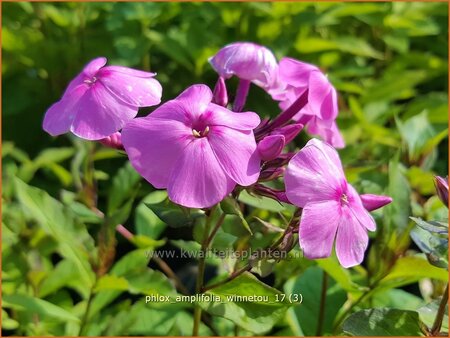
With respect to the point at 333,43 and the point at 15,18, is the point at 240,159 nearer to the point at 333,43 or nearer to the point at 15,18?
the point at 333,43

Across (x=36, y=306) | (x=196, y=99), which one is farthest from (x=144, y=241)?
(x=196, y=99)

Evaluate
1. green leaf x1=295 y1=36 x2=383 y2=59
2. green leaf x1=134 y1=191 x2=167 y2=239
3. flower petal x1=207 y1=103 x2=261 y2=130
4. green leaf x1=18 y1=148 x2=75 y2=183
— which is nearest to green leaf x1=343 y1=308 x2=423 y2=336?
flower petal x1=207 y1=103 x2=261 y2=130

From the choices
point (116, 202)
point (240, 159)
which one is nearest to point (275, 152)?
point (240, 159)

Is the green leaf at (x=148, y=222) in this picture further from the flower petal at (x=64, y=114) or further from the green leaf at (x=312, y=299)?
the flower petal at (x=64, y=114)

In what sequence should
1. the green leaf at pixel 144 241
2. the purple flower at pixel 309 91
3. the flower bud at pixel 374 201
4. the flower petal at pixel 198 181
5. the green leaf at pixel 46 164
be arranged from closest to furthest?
the flower petal at pixel 198 181, the flower bud at pixel 374 201, the purple flower at pixel 309 91, the green leaf at pixel 144 241, the green leaf at pixel 46 164

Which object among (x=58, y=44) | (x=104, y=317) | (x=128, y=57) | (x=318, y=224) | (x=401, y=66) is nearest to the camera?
(x=318, y=224)

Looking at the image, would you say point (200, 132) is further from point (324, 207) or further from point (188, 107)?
point (324, 207)

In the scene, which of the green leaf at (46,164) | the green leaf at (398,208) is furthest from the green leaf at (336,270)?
the green leaf at (46,164)
